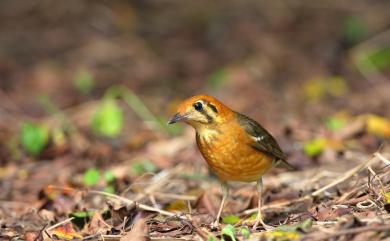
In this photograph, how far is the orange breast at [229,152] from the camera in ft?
18.1

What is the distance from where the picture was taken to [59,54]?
1203cm

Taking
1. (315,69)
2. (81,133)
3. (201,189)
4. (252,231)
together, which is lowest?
(252,231)

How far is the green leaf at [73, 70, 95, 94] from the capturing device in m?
10.7

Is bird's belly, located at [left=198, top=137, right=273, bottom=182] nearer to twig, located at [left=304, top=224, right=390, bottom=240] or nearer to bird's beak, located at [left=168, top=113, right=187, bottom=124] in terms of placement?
bird's beak, located at [left=168, top=113, right=187, bottom=124]

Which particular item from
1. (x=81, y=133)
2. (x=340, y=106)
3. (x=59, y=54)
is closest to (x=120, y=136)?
(x=81, y=133)

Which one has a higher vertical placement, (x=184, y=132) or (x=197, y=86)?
(x=197, y=86)

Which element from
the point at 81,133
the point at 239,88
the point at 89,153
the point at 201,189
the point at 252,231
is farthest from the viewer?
the point at 239,88

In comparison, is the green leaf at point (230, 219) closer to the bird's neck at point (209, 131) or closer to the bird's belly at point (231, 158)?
the bird's belly at point (231, 158)

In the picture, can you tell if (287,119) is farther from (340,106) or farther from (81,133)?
(81,133)

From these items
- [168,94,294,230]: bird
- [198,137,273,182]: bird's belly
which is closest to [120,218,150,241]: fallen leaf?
[168,94,294,230]: bird

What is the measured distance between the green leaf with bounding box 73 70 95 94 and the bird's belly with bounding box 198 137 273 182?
17.5 feet

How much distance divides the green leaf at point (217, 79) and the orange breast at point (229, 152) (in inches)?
199

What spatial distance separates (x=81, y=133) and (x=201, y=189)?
2.49m

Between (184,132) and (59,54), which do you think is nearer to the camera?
(184,132)
